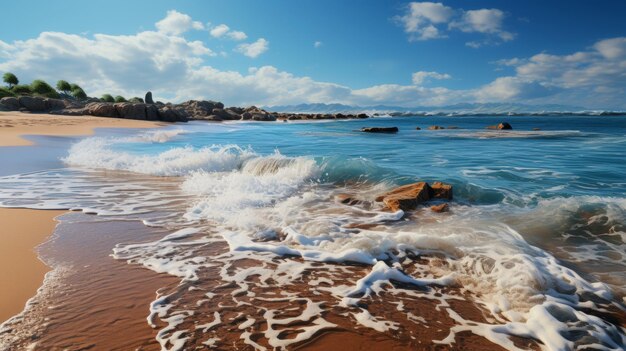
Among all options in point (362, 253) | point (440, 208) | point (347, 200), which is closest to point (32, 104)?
point (347, 200)

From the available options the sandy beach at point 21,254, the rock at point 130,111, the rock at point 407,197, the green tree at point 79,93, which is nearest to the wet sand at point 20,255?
the sandy beach at point 21,254

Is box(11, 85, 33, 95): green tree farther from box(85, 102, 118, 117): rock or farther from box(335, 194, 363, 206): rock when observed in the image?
box(335, 194, 363, 206): rock

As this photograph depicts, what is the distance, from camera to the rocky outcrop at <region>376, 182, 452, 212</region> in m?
6.22

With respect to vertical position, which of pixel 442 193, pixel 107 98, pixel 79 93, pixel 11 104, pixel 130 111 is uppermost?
pixel 79 93

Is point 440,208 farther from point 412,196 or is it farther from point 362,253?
point 362,253

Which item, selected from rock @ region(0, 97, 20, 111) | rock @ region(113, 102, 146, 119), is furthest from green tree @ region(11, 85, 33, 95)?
rock @ region(113, 102, 146, 119)

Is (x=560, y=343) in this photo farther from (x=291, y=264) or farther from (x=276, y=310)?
(x=291, y=264)

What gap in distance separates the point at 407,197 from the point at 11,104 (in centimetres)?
5041

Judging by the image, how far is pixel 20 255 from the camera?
3.84 metres

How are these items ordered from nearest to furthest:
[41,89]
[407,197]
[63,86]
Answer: [407,197] → [41,89] → [63,86]

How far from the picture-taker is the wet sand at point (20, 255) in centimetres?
296

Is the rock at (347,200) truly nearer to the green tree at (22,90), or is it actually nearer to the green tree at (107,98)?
the green tree at (22,90)

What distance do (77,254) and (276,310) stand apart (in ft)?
9.02

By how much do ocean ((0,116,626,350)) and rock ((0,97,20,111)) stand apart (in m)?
41.5
